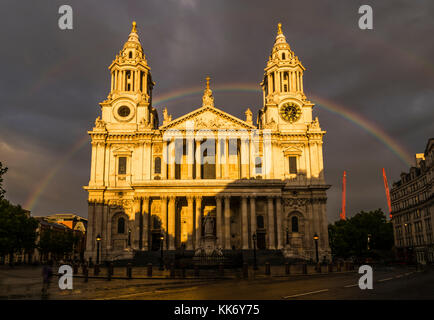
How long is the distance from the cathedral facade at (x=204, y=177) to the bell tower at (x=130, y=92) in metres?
0.19

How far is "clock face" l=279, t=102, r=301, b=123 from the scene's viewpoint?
61375 mm

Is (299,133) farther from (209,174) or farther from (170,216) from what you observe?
(170,216)

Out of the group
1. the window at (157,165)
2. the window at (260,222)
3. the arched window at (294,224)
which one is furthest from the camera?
the window at (157,165)

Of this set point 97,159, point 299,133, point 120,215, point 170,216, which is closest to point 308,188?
point 299,133

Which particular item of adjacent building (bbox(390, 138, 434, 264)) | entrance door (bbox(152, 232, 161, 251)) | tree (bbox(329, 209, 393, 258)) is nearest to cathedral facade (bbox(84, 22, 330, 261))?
entrance door (bbox(152, 232, 161, 251))

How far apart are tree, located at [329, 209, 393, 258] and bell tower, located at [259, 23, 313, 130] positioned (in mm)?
29336

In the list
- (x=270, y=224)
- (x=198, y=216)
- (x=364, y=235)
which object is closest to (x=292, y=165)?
(x=270, y=224)

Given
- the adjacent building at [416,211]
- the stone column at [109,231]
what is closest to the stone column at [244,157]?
the stone column at [109,231]

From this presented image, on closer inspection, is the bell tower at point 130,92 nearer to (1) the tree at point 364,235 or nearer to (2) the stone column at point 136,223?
(2) the stone column at point 136,223

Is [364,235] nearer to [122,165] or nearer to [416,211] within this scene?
[416,211]

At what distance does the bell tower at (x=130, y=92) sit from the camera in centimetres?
6025

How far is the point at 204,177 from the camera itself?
58781 millimetres

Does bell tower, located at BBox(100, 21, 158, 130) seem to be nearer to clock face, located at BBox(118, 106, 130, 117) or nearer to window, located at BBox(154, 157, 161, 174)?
clock face, located at BBox(118, 106, 130, 117)
